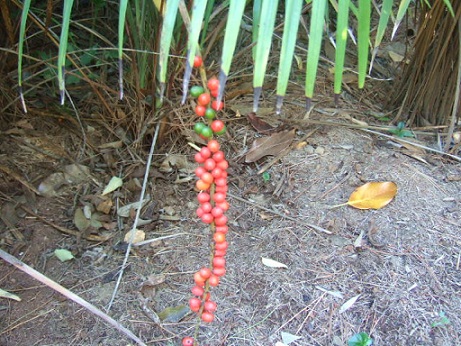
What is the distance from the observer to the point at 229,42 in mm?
730

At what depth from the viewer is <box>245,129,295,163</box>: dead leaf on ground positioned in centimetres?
149

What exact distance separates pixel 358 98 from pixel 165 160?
2.13 feet

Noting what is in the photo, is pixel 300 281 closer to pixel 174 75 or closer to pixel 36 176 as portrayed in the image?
pixel 174 75

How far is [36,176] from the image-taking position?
4.75 feet

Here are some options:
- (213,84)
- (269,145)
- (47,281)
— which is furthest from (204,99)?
(269,145)

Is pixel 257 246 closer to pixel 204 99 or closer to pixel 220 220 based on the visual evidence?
pixel 220 220

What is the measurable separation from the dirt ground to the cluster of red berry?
348 mm

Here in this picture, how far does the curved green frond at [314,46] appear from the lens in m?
0.78

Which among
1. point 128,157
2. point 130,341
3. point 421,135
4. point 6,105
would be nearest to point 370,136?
point 421,135

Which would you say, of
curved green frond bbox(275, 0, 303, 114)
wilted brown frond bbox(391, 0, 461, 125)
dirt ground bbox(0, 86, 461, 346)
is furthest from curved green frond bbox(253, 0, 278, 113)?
wilted brown frond bbox(391, 0, 461, 125)

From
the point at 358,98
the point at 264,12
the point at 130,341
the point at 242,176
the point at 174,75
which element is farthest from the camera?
the point at 358,98

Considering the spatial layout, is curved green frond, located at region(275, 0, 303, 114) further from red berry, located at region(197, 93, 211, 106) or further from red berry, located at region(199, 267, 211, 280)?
red berry, located at region(199, 267, 211, 280)

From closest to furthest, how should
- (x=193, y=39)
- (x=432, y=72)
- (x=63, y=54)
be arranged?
(x=193, y=39) < (x=63, y=54) < (x=432, y=72)

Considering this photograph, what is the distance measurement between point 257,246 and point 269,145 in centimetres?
31
